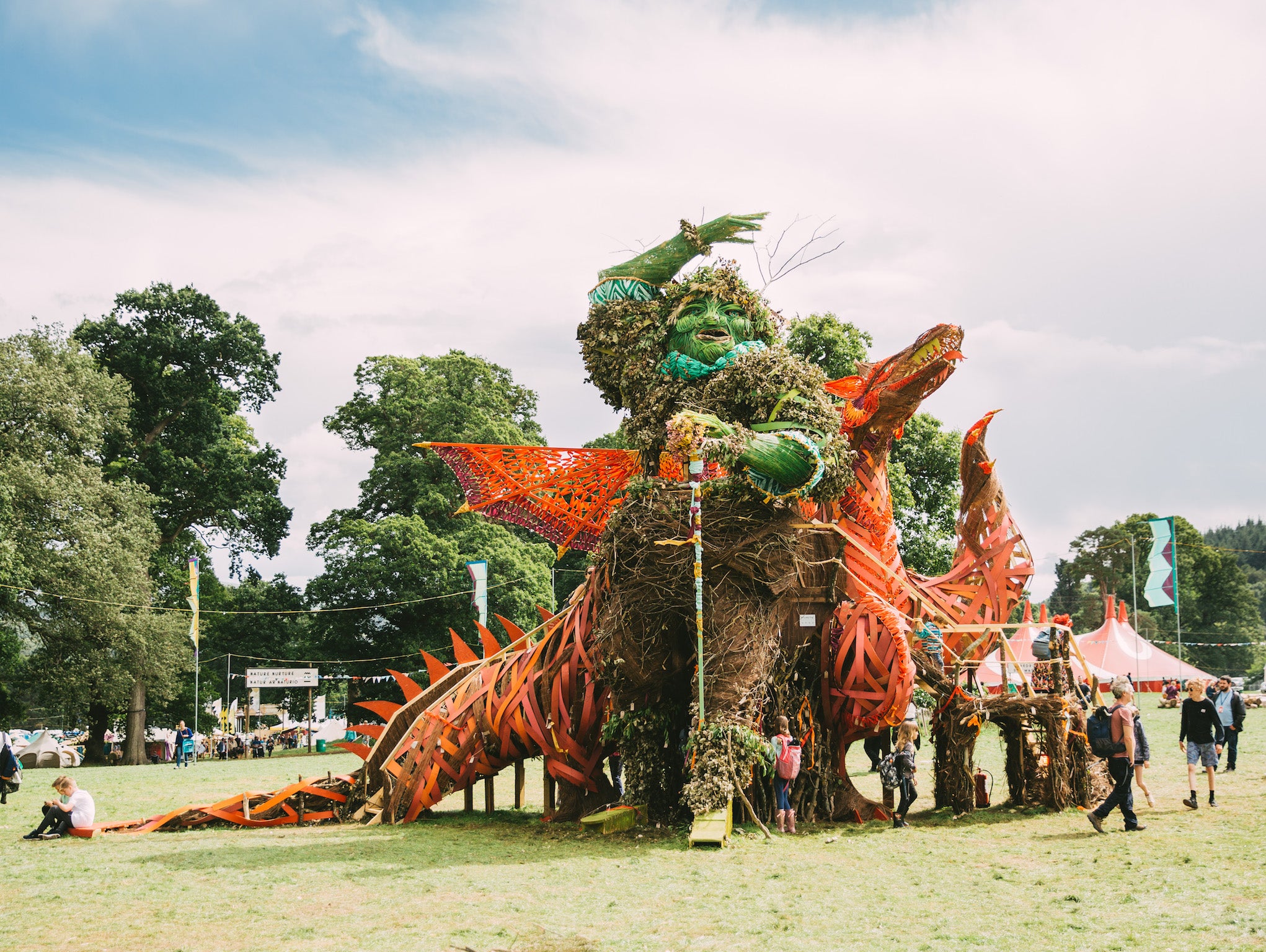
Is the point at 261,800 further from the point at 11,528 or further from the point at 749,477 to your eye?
the point at 11,528

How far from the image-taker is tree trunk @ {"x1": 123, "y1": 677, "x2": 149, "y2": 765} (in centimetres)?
3197

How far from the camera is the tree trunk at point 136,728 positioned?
1259 inches

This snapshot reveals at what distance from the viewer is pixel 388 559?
32812 millimetres

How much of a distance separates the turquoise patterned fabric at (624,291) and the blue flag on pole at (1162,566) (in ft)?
60.2

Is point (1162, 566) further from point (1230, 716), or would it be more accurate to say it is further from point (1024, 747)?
point (1024, 747)

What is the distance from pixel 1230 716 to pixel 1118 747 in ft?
18.9

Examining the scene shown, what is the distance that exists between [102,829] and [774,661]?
7.42 m

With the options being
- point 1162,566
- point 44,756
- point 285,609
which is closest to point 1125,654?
point 1162,566

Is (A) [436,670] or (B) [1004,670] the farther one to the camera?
(A) [436,670]

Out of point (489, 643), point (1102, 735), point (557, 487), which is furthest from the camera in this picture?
point (489, 643)

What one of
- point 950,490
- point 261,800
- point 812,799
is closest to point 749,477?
point 812,799

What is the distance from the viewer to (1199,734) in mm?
10953

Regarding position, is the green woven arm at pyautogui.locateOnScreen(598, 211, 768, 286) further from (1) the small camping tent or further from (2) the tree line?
(2) the tree line

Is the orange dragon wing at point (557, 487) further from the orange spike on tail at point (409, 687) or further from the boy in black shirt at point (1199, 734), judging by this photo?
the boy in black shirt at point (1199, 734)
